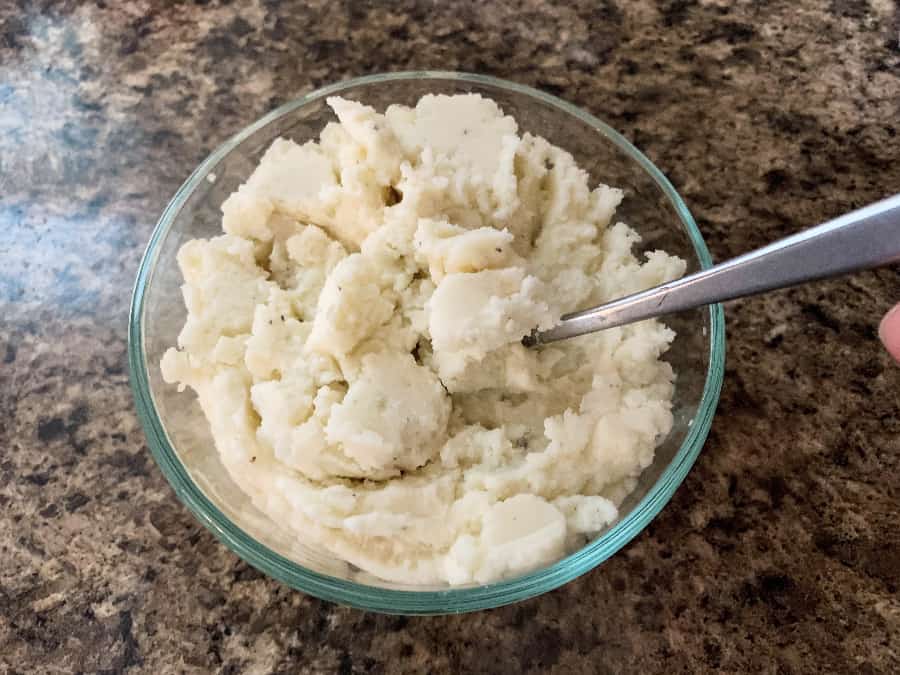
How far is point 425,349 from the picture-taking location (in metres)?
1.18

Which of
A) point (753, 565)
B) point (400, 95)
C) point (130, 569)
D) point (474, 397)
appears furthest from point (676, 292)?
point (130, 569)

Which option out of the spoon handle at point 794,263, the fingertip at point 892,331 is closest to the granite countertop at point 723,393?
the fingertip at point 892,331

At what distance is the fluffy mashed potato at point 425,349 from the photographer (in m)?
1.05

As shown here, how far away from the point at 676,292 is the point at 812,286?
643mm

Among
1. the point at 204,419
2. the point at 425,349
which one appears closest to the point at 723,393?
the point at 425,349

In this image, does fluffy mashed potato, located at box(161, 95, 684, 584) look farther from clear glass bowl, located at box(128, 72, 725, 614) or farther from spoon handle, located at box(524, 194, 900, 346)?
spoon handle, located at box(524, 194, 900, 346)

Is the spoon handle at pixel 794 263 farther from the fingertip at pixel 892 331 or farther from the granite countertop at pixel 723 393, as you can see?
the granite countertop at pixel 723 393

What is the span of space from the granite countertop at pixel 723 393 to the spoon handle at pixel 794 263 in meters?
0.43

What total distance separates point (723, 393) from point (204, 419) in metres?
0.90

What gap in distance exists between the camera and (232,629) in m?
1.18

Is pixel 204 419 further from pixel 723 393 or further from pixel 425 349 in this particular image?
pixel 723 393

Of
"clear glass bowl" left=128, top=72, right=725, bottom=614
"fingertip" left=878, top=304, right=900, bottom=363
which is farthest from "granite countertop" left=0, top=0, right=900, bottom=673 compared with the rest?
"fingertip" left=878, top=304, right=900, bottom=363

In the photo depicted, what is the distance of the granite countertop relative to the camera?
1.17m

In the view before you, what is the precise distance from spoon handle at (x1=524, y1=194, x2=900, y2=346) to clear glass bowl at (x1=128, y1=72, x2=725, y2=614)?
23 centimetres
